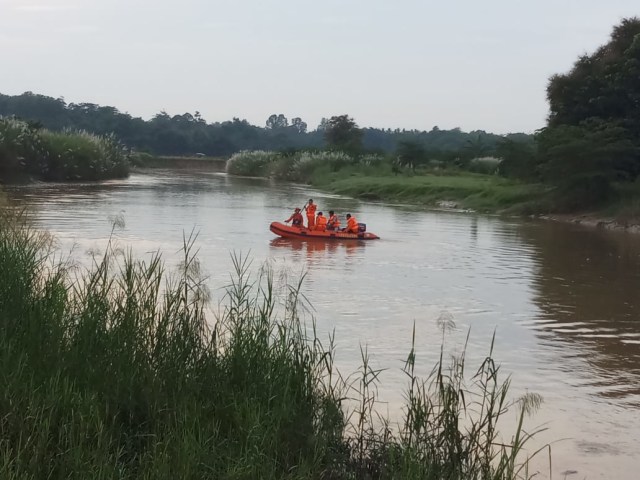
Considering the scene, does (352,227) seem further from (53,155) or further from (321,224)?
(53,155)

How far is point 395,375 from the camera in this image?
973cm

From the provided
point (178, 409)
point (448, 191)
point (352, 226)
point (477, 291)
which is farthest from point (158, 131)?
point (178, 409)

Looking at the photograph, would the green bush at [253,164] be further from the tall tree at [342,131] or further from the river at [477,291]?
the river at [477,291]

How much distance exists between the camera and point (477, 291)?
16859mm

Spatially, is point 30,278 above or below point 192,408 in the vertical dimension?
above

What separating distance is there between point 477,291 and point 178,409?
11.9m

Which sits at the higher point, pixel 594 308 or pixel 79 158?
pixel 79 158

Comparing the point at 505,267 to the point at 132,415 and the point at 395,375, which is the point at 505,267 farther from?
the point at 132,415

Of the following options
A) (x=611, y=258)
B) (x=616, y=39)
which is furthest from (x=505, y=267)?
(x=616, y=39)

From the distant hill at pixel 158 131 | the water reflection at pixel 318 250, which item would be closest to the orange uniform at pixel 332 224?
the water reflection at pixel 318 250

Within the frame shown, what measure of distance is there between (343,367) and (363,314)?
386 cm

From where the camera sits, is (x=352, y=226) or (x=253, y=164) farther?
(x=253, y=164)

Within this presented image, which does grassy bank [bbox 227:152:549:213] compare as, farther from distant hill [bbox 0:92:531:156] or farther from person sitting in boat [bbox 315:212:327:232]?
distant hill [bbox 0:92:531:156]

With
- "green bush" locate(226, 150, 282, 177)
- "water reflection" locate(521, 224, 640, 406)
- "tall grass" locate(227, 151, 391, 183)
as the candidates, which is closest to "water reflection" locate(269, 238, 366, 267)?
"water reflection" locate(521, 224, 640, 406)
